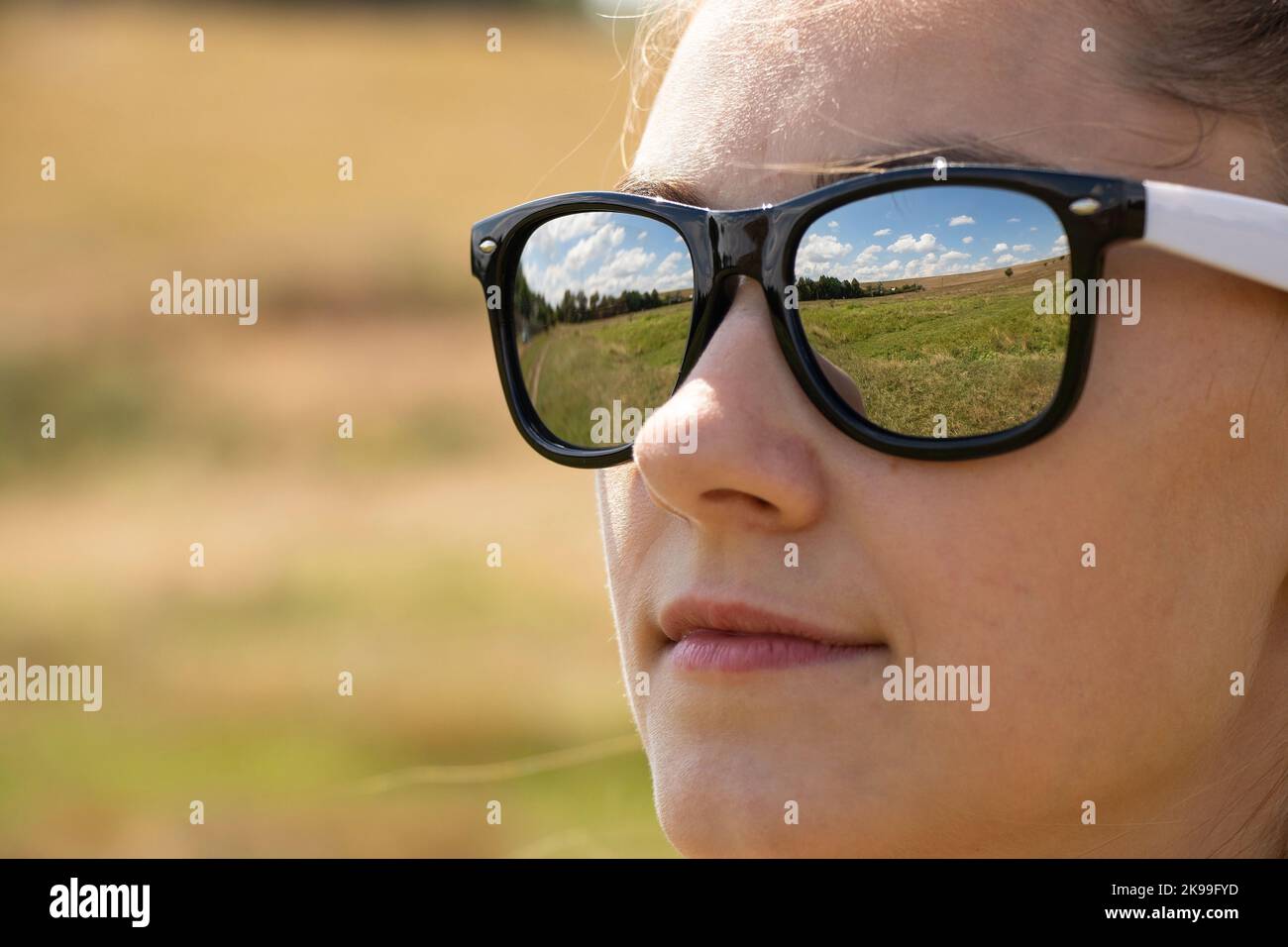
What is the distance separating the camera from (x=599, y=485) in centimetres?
144

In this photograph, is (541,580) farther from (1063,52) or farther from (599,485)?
(1063,52)

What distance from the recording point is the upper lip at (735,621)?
1.13m

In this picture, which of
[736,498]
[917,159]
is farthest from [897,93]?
[736,498]

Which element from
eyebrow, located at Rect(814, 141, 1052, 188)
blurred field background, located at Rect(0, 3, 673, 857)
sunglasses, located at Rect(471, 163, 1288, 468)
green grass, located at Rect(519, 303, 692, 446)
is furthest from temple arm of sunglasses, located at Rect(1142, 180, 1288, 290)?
blurred field background, located at Rect(0, 3, 673, 857)

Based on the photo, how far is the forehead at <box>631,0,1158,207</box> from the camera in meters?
1.12

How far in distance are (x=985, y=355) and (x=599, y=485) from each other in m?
0.47

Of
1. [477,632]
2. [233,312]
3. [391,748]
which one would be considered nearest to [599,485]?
[391,748]

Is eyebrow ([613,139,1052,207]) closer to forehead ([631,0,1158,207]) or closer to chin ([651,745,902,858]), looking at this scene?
forehead ([631,0,1158,207])

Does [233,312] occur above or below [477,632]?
above

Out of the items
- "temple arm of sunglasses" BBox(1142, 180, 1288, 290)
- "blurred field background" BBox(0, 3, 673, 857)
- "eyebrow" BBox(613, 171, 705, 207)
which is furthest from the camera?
"blurred field background" BBox(0, 3, 673, 857)

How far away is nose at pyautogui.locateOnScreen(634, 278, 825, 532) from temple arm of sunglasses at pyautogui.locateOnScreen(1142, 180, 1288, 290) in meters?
0.32

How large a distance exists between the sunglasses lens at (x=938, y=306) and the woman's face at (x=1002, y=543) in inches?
1.6

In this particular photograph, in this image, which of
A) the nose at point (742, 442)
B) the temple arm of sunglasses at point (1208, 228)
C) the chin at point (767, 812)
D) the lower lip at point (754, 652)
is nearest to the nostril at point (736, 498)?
the nose at point (742, 442)

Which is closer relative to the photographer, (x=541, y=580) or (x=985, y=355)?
(x=985, y=355)
